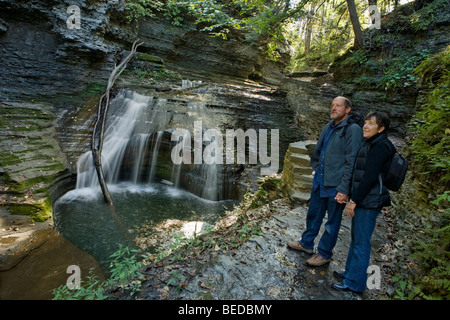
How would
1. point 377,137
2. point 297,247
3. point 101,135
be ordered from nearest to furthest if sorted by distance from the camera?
1. point 377,137
2. point 297,247
3. point 101,135

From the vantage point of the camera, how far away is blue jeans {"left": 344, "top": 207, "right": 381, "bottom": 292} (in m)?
Answer: 2.35

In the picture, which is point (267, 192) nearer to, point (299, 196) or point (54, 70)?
point (299, 196)

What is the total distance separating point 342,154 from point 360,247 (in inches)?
41.9

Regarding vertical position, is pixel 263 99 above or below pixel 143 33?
below

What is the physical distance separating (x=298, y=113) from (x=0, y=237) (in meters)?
11.6

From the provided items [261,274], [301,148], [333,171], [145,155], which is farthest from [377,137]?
[145,155]

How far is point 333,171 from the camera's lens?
267 centimetres

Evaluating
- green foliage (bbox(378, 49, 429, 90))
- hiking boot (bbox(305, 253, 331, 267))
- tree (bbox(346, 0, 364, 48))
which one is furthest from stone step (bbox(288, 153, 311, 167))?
tree (bbox(346, 0, 364, 48))

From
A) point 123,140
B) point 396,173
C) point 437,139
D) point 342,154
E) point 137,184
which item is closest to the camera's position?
point 396,173

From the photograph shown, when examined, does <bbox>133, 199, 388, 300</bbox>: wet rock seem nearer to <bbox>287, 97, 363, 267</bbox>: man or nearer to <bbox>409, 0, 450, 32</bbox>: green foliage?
<bbox>287, 97, 363, 267</bbox>: man

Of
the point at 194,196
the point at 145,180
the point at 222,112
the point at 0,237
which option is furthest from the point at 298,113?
the point at 0,237

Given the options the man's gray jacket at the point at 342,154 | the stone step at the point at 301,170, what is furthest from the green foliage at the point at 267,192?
the man's gray jacket at the point at 342,154

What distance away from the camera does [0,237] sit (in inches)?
178
